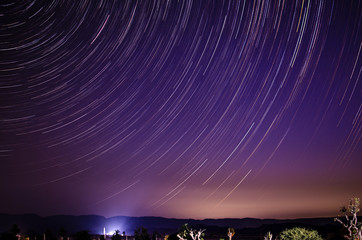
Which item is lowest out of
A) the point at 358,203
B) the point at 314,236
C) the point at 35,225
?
the point at 314,236

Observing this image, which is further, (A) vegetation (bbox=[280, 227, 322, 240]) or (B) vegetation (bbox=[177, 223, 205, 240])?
(A) vegetation (bbox=[280, 227, 322, 240])

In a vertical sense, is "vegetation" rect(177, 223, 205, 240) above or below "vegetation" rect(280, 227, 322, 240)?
above

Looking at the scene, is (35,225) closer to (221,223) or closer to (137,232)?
(221,223)

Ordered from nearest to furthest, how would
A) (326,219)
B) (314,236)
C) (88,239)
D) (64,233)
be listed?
1. (314,236)
2. (88,239)
3. (64,233)
4. (326,219)

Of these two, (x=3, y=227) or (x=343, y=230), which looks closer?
(x=343, y=230)

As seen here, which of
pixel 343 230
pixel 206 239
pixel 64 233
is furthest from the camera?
pixel 64 233

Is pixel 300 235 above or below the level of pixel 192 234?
below

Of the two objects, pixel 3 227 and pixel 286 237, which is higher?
pixel 3 227

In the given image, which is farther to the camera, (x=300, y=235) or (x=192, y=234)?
(x=300, y=235)

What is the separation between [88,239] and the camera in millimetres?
34375

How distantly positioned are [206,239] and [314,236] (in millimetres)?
24236

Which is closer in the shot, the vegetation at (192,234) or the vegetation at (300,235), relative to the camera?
the vegetation at (192,234)

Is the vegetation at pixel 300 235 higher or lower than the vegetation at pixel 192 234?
lower

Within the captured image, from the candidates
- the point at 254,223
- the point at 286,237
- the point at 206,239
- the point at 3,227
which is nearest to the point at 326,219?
the point at 254,223
